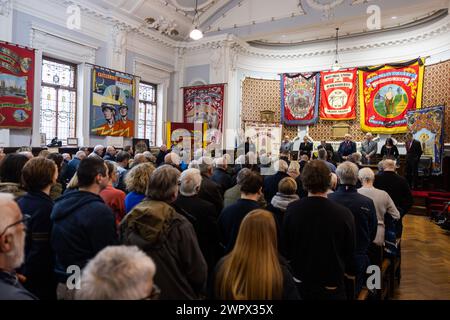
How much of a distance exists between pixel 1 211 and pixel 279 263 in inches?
44.5

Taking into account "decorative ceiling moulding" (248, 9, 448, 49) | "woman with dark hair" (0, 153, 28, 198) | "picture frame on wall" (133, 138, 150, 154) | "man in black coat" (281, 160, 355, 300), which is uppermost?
"decorative ceiling moulding" (248, 9, 448, 49)

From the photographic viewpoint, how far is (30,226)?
2031 mm

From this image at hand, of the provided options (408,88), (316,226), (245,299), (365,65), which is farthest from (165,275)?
(365,65)

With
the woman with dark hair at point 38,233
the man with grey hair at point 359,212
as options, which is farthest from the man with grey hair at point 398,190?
the woman with dark hair at point 38,233

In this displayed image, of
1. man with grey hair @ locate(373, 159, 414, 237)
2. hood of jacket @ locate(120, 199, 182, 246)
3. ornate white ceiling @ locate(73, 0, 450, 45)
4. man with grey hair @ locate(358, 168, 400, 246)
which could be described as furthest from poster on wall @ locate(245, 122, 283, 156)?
hood of jacket @ locate(120, 199, 182, 246)

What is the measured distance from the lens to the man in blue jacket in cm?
183

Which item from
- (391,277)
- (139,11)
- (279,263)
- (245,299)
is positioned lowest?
(391,277)

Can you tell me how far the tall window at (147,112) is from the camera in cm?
1230

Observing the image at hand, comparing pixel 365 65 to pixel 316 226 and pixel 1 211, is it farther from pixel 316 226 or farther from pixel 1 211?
pixel 1 211

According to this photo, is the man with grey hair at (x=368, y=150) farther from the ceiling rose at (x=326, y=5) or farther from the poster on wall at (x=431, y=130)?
the ceiling rose at (x=326, y=5)

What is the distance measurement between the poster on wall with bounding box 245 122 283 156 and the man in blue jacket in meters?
11.1

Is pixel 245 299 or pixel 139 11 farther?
pixel 139 11

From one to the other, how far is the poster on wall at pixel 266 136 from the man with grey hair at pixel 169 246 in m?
11.2

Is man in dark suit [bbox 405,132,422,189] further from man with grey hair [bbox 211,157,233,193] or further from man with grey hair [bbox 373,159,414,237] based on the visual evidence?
man with grey hair [bbox 211,157,233,193]
